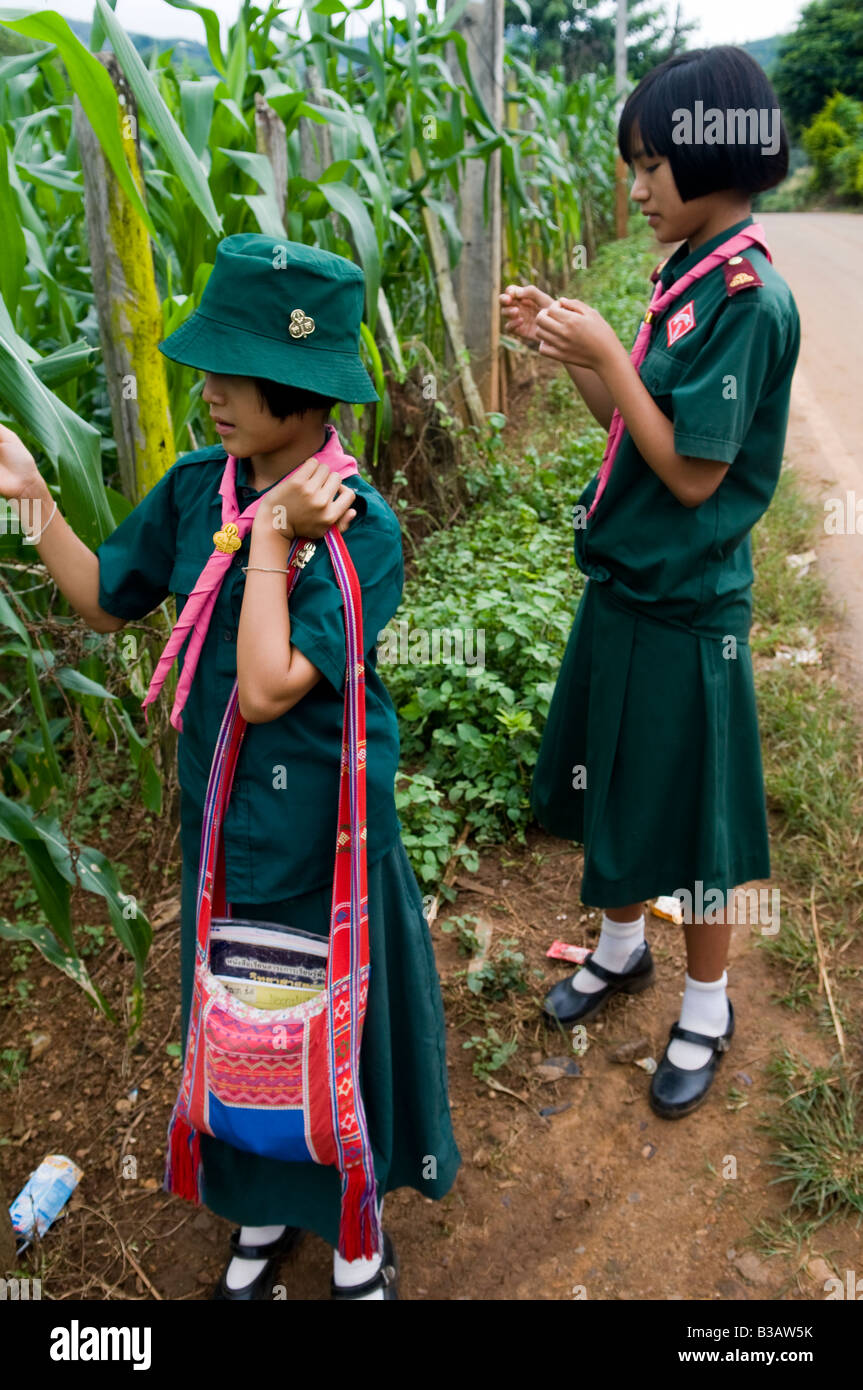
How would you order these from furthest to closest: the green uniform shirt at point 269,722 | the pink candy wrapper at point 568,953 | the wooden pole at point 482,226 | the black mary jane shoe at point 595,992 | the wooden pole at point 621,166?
the wooden pole at point 621,166 → the wooden pole at point 482,226 → the pink candy wrapper at point 568,953 → the black mary jane shoe at point 595,992 → the green uniform shirt at point 269,722

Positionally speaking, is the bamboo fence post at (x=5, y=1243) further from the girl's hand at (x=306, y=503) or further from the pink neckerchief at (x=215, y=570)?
the girl's hand at (x=306, y=503)

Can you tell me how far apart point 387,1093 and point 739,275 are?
118cm

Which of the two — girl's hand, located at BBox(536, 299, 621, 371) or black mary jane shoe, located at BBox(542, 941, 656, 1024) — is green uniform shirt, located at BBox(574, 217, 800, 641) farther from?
black mary jane shoe, located at BBox(542, 941, 656, 1024)

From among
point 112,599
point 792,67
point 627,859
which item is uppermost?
point 792,67

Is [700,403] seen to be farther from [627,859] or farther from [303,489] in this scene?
[627,859]

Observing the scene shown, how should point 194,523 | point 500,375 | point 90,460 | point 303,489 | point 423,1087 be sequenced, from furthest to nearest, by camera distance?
point 500,375 → point 423,1087 → point 90,460 → point 194,523 → point 303,489

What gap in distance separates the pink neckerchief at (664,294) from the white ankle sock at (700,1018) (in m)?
0.87

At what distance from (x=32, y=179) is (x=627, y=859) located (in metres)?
1.51

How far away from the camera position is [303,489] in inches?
41.4

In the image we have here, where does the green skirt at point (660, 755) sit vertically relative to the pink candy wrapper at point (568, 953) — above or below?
above

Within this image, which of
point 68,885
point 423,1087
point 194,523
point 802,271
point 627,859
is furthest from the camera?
point 802,271

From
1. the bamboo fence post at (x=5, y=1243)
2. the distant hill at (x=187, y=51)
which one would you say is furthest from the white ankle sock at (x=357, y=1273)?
the distant hill at (x=187, y=51)

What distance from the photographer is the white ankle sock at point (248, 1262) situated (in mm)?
1501

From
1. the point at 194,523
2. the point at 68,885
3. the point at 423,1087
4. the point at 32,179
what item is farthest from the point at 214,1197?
the point at 32,179
